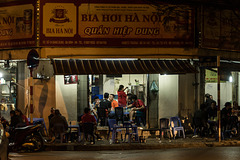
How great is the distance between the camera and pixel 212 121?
1748 cm

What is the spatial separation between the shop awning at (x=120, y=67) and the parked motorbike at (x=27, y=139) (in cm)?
344

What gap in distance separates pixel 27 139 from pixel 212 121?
8078 mm

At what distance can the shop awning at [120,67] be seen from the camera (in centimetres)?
1688

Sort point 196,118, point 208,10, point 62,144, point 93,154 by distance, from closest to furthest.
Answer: point 93,154, point 62,144, point 196,118, point 208,10

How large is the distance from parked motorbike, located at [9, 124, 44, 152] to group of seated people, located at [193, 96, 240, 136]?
22.6 ft

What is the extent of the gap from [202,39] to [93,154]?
7.79m

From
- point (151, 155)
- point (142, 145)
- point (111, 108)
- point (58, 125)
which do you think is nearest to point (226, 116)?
point (142, 145)

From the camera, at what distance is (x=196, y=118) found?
17.2m

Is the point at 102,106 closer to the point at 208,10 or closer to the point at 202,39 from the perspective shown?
the point at 202,39

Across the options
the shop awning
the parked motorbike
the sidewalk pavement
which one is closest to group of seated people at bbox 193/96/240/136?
the sidewalk pavement

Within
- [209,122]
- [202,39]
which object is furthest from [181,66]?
[209,122]

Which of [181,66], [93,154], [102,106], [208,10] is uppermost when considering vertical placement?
[208,10]

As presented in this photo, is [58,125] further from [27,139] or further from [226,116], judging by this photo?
[226,116]

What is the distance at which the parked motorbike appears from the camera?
13516 mm
